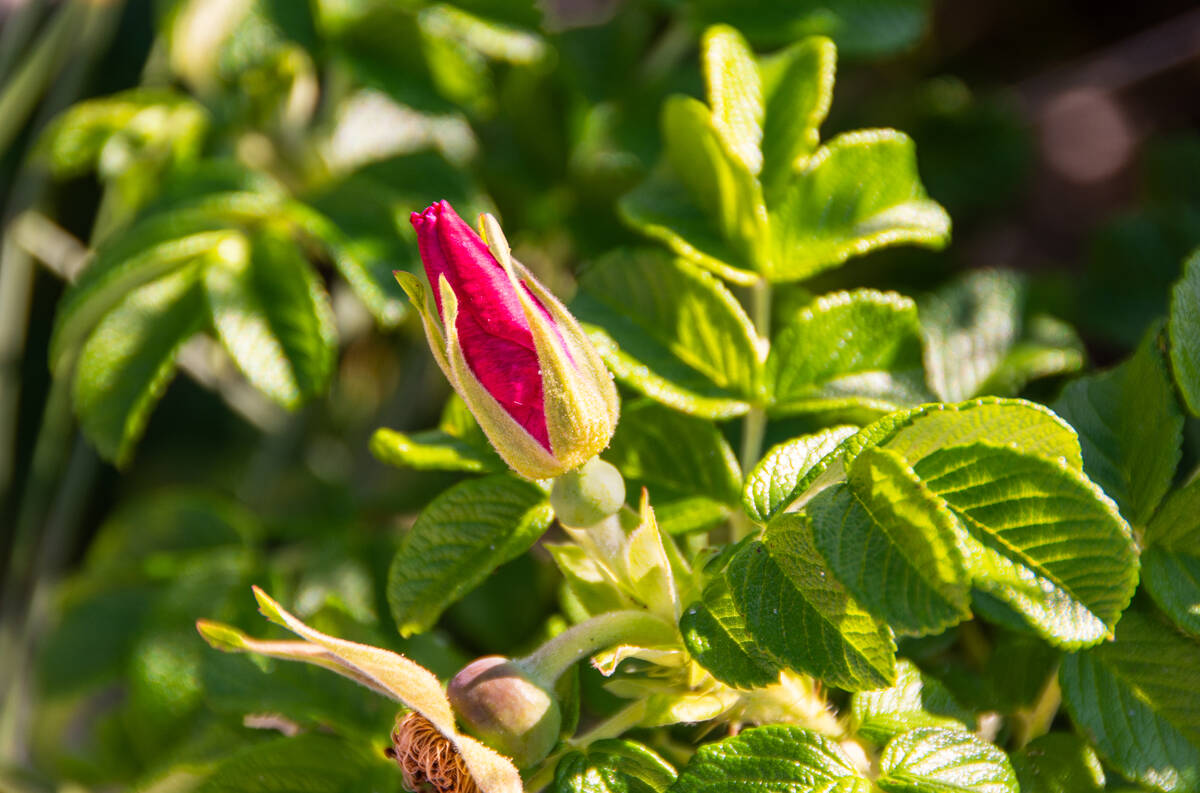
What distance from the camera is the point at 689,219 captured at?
1.05 m

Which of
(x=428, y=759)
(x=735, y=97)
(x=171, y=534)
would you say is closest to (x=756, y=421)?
(x=735, y=97)

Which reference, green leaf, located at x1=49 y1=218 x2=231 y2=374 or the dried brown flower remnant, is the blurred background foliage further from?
the dried brown flower remnant

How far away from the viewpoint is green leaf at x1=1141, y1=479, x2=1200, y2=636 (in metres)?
0.82

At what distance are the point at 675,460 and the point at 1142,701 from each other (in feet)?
1.40

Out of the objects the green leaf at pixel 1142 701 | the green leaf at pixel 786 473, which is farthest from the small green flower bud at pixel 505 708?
the green leaf at pixel 1142 701

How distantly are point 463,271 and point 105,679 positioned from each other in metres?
1.13

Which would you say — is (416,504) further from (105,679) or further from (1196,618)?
(1196,618)

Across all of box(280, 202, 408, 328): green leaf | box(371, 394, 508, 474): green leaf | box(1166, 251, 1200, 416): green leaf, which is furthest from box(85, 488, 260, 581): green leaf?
box(1166, 251, 1200, 416): green leaf

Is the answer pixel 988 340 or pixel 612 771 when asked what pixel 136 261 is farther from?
pixel 988 340

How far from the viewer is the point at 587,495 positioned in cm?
79

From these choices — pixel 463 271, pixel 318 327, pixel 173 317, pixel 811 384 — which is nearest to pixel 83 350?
pixel 173 317

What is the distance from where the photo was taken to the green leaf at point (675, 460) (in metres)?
0.95

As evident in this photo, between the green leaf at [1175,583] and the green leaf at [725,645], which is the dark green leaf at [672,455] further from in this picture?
the green leaf at [1175,583]

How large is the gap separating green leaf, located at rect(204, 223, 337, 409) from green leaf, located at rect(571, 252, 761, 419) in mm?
340
